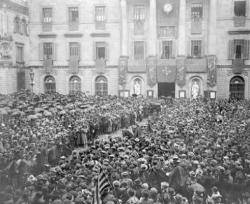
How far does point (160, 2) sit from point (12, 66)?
16624 millimetres

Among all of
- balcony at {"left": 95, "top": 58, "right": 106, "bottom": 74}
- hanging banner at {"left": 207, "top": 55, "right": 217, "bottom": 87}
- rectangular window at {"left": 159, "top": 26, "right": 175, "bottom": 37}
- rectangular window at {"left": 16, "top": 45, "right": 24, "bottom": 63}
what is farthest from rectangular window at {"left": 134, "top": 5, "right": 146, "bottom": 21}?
rectangular window at {"left": 16, "top": 45, "right": 24, "bottom": 63}

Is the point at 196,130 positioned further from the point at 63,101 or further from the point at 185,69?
the point at 185,69

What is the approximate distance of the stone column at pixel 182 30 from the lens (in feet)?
122

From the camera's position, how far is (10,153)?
1360cm

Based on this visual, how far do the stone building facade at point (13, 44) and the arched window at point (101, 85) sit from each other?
26.2ft

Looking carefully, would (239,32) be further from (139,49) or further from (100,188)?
(100,188)

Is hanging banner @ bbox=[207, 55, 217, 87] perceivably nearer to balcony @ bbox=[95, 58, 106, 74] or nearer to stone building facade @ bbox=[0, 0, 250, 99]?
stone building facade @ bbox=[0, 0, 250, 99]

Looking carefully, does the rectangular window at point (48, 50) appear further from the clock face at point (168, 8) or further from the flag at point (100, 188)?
the flag at point (100, 188)

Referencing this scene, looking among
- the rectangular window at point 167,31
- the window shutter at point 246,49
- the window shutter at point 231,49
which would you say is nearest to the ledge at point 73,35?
the rectangular window at point 167,31

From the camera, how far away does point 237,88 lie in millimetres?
37688

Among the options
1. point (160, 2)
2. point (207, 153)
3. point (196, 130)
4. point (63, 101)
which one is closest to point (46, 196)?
A: point (207, 153)

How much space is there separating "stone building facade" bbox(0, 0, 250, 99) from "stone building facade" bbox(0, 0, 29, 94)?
4.12 feet

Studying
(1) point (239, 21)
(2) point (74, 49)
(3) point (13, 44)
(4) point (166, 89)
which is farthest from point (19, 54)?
(1) point (239, 21)

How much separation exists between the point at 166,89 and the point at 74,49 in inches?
430
